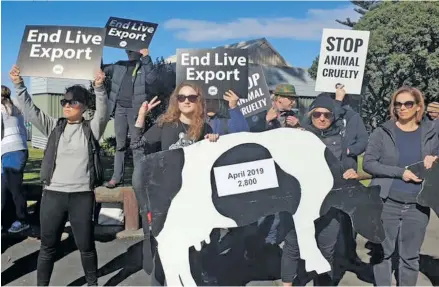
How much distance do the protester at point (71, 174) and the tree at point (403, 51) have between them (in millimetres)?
18658

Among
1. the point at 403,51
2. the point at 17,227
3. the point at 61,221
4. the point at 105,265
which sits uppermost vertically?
the point at 403,51

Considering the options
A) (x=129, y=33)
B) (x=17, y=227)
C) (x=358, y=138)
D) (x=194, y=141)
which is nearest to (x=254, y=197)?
(x=194, y=141)

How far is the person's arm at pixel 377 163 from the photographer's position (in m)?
3.74

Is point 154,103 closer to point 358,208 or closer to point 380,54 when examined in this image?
point 358,208

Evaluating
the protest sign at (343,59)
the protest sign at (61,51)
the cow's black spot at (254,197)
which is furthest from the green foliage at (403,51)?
the protest sign at (61,51)

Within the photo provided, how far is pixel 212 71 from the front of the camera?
463 cm

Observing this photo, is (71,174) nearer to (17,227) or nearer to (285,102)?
(285,102)

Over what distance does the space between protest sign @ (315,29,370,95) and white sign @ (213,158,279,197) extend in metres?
1.84

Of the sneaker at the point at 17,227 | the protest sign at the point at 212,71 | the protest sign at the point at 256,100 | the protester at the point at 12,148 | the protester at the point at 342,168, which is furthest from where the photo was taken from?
the sneaker at the point at 17,227

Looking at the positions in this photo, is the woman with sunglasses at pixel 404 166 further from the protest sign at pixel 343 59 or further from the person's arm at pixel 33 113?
the person's arm at pixel 33 113

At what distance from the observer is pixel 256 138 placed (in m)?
3.89

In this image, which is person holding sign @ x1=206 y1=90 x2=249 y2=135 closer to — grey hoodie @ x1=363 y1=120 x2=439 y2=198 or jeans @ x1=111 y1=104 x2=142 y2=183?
grey hoodie @ x1=363 y1=120 x2=439 y2=198

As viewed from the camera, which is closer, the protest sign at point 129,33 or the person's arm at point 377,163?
the person's arm at point 377,163

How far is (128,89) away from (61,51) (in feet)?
5.39
